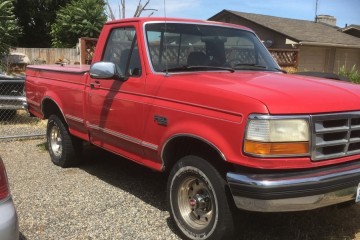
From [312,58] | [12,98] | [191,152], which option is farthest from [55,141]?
[312,58]

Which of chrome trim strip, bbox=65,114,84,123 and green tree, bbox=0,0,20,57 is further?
green tree, bbox=0,0,20,57

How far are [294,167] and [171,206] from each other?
130 cm

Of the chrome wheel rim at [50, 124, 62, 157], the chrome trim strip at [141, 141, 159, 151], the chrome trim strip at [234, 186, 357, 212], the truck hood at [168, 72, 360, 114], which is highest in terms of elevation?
the truck hood at [168, 72, 360, 114]

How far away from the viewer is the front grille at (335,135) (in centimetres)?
326

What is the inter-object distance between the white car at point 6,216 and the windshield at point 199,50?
1.94 m

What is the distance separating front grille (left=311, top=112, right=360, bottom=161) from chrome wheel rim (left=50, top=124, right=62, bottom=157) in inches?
162

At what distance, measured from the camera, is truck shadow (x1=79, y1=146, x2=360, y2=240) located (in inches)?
161

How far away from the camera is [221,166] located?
3.59 meters

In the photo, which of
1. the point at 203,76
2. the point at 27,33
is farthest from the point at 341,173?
the point at 27,33

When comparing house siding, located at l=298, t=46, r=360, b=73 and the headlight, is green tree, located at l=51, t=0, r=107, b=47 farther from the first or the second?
the headlight

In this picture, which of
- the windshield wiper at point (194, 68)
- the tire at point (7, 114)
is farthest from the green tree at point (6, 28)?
the windshield wiper at point (194, 68)

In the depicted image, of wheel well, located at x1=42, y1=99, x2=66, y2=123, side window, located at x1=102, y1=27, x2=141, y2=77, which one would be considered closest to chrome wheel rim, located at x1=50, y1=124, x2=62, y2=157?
wheel well, located at x1=42, y1=99, x2=66, y2=123

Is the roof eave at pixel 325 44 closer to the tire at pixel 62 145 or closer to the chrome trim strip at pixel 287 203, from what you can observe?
the tire at pixel 62 145

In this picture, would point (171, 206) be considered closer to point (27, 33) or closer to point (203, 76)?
point (203, 76)
